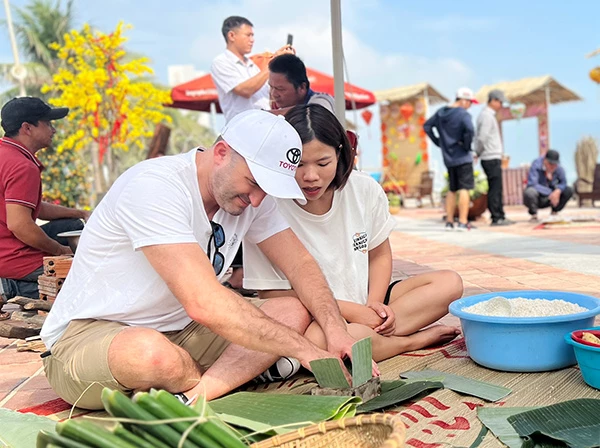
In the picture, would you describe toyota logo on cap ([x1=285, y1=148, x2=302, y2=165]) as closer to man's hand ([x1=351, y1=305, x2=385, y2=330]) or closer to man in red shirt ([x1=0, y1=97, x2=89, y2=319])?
man's hand ([x1=351, y1=305, x2=385, y2=330])

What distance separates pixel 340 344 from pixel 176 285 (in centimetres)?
61

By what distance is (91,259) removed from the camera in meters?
1.95

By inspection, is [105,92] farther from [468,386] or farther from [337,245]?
[468,386]

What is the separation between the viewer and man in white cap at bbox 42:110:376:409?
68.3 inches

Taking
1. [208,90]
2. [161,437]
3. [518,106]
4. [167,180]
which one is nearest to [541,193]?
[208,90]

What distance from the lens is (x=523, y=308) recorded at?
2238 mm

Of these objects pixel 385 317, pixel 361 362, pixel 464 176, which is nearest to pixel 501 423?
pixel 361 362

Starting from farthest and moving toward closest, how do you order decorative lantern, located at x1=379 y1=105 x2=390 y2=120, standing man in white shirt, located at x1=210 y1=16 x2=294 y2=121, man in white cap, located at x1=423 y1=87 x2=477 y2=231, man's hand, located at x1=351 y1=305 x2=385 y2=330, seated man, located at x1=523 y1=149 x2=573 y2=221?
decorative lantern, located at x1=379 y1=105 x2=390 y2=120, seated man, located at x1=523 y1=149 x2=573 y2=221, man in white cap, located at x1=423 y1=87 x2=477 y2=231, standing man in white shirt, located at x1=210 y1=16 x2=294 y2=121, man's hand, located at x1=351 y1=305 x2=385 y2=330

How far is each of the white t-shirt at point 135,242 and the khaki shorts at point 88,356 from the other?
4 centimetres

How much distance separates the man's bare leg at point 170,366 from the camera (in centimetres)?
182

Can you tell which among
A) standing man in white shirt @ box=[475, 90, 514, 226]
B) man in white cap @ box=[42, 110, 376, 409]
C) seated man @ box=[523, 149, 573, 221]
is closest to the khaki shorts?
man in white cap @ box=[42, 110, 376, 409]

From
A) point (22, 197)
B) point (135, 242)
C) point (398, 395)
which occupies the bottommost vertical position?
point (398, 395)

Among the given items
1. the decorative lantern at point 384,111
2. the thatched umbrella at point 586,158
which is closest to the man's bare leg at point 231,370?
the thatched umbrella at point 586,158

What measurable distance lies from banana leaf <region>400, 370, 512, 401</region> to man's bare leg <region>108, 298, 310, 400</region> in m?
0.52
